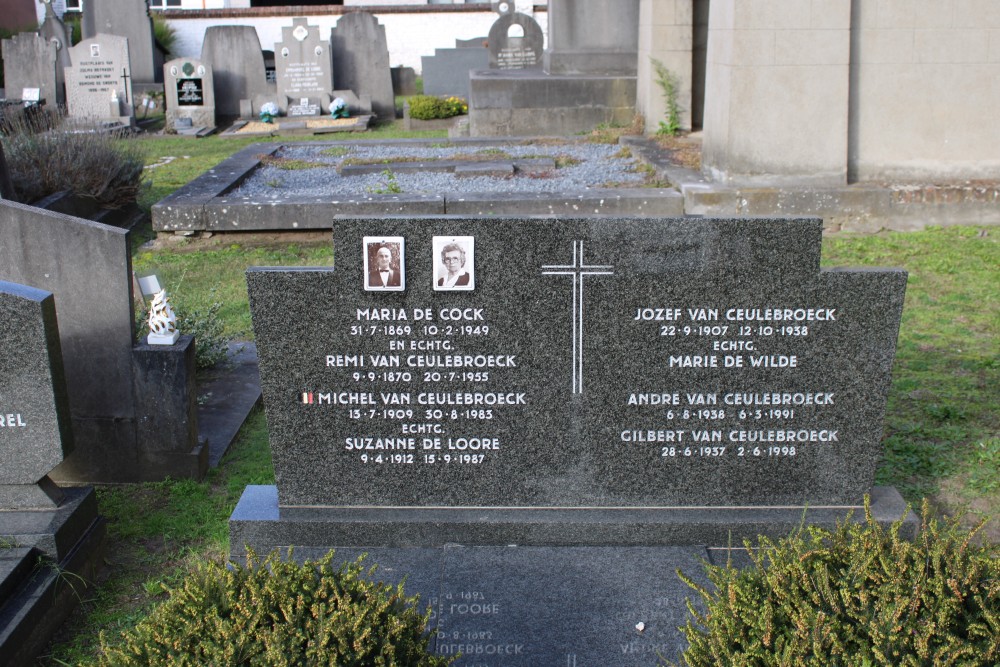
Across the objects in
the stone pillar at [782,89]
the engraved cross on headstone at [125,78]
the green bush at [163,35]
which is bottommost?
the stone pillar at [782,89]

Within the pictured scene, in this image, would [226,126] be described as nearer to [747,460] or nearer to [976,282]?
[976,282]

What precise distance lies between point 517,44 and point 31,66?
921cm

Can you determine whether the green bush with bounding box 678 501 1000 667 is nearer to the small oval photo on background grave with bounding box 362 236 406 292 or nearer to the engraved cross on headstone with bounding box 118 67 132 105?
the small oval photo on background grave with bounding box 362 236 406 292

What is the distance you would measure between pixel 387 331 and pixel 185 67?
54.2 feet

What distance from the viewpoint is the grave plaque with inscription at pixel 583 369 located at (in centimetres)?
352

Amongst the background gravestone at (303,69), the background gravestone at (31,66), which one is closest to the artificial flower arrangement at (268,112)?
the background gravestone at (303,69)

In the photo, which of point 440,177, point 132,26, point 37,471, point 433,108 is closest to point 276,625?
point 37,471

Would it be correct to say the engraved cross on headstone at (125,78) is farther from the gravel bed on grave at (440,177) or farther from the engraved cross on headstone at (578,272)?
the engraved cross on headstone at (578,272)

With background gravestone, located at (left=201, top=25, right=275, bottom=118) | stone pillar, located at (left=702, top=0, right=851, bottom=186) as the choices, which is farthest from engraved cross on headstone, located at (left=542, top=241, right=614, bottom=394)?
background gravestone, located at (left=201, top=25, right=275, bottom=118)

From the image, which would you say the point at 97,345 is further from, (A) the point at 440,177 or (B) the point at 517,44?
(B) the point at 517,44

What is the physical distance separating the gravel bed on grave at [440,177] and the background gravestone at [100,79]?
6723 millimetres

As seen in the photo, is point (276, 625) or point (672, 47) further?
point (672, 47)

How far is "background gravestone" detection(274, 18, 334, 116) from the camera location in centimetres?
1878

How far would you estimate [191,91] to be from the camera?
18.5 meters
